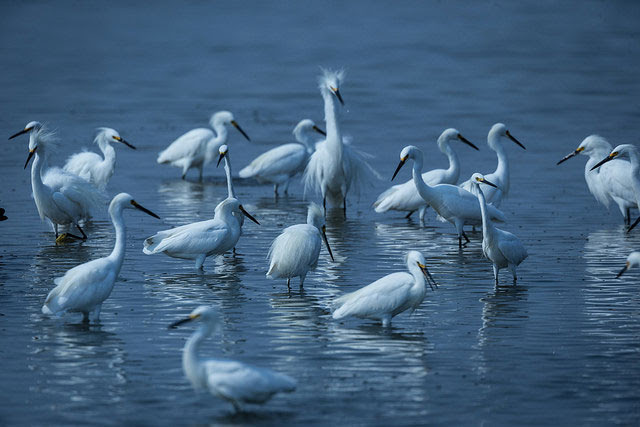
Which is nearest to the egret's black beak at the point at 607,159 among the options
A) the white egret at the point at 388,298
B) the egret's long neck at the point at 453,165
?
the egret's long neck at the point at 453,165

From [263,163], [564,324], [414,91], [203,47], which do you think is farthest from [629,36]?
[564,324]

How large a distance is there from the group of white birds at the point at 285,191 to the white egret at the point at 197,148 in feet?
0.08

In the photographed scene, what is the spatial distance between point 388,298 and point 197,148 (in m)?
11.3

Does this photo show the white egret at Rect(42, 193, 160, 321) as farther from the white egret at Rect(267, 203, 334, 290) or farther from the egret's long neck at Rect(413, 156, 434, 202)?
the egret's long neck at Rect(413, 156, 434, 202)

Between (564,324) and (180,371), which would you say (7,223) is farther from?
(564,324)

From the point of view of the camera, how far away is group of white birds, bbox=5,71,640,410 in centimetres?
960

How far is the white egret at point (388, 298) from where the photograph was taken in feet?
31.7

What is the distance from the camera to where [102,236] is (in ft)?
48.1

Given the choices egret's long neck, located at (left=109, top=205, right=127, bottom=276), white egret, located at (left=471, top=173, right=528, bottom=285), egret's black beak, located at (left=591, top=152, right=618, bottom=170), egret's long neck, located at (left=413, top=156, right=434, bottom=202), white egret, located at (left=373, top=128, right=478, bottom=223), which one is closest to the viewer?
egret's long neck, located at (left=109, top=205, right=127, bottom=276)

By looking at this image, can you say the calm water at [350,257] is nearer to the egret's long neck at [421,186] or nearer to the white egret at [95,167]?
the egret's long neck at [421,186]

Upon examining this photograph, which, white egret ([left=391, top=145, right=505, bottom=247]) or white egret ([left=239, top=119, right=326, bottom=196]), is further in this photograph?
white egret ([left=239, top=119, right=326, bottom=196])

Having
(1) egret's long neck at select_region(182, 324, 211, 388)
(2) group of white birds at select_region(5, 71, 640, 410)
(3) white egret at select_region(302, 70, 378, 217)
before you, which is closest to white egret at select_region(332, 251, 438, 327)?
(2) group of white birds at select_region(5, 71, 640, 410)

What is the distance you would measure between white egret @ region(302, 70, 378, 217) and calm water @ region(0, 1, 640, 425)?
559 mm

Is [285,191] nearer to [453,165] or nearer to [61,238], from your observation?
[453,165]
